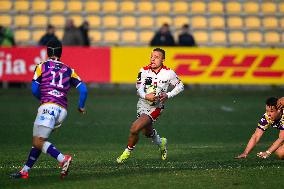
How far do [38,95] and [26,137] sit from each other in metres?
5.55

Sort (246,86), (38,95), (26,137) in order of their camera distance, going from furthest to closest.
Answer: (246,86)
(26,137)
(38,95)

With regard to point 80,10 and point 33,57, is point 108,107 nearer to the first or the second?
point 33,57

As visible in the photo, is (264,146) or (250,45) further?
(250,45)

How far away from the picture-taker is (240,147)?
14875 mm

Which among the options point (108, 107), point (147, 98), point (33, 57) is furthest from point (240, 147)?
point (33, 57)

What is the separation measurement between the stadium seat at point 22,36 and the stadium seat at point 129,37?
10.9 ft

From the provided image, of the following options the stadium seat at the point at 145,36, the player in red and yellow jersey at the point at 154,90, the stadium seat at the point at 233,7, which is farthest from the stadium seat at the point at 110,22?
the player in red and yellow jersey at the point at 154,90

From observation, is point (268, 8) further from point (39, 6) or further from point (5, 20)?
point (5, 20)

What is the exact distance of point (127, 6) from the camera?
29.5 meters

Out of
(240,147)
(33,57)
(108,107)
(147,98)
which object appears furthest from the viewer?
(33,57)

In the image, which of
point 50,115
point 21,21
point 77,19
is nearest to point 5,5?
point 21,21

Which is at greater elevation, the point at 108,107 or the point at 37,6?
the point at 37,6

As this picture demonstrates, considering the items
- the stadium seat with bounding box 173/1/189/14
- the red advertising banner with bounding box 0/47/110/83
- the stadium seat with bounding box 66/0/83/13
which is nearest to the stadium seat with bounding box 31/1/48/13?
the stadium seat with bounding box 66/0/83/13

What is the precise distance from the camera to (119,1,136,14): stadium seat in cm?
2941
